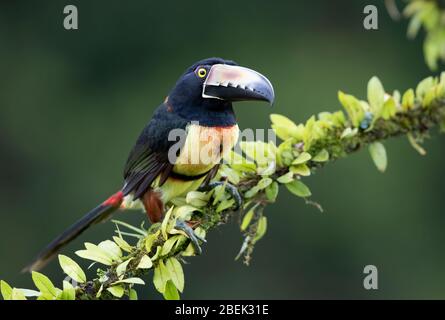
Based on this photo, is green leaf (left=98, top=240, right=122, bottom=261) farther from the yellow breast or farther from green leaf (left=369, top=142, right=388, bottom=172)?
green leaf (left=369, top=142, right=388, bottom=172)

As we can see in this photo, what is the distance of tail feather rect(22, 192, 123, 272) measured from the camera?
3.06 metres

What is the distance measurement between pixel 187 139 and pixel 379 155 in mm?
732

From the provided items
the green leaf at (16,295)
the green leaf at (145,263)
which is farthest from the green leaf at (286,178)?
the green leaf at (16,295)

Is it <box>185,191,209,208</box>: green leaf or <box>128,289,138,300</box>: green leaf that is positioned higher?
<box>185,191,209,208</box>: green leaf

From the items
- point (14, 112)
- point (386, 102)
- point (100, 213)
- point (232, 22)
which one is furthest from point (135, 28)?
point (386, 102)

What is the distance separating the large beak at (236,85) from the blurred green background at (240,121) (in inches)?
150

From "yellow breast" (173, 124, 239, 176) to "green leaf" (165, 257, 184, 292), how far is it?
26.0 inches

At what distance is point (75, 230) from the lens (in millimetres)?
3066

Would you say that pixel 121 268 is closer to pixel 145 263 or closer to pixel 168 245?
pixel 145 263

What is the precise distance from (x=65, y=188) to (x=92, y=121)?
30.4 inches

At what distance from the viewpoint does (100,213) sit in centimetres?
315

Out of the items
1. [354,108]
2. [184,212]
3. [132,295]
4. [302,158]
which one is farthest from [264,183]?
[132,295]

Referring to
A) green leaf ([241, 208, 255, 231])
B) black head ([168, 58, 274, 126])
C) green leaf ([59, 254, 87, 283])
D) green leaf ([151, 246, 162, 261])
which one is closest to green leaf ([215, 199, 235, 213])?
green leaf ([241, 208, 255, 231])

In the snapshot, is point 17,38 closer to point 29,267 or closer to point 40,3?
point 40,3
